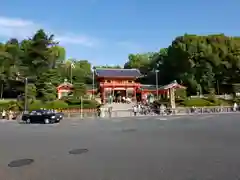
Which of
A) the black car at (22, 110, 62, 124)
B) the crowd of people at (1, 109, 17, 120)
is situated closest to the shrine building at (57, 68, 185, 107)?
the crowd of people at (1, 109, 17, 120)

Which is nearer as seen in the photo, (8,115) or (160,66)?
(8,115)

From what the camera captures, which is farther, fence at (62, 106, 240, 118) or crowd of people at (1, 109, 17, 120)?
fence at (62, 106, 240, 118)

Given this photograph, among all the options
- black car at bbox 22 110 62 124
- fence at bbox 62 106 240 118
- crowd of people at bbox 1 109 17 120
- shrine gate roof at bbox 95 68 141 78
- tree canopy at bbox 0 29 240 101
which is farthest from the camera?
shrine gate roof at bbox 95 68 141 78

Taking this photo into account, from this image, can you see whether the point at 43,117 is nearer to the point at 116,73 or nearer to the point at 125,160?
the point at 125,160

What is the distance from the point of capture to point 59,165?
9211mm

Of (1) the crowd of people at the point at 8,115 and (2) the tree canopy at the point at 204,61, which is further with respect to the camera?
(2) the tree canopy at the point at 204,61

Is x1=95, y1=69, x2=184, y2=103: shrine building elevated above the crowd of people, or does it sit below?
above

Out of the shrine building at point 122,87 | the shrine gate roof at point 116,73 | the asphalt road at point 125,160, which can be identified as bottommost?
the asphalt road at point 125,160

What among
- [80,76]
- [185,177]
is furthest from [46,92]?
[185,177]

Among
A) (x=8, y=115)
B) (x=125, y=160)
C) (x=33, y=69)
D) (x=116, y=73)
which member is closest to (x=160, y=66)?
(x=116, y=73)

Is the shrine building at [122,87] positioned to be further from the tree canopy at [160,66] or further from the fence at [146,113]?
the fence at [146,113]

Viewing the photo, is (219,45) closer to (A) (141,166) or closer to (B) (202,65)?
(B) (202,65)

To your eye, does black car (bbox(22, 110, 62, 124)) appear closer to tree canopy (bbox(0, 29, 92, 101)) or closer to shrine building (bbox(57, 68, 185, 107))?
tree canopy (bbox(0, 29, 92, 101))

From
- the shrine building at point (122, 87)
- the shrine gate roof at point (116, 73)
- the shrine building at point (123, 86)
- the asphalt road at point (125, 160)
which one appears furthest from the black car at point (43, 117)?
the shrine gate roof at point (116, 73)
